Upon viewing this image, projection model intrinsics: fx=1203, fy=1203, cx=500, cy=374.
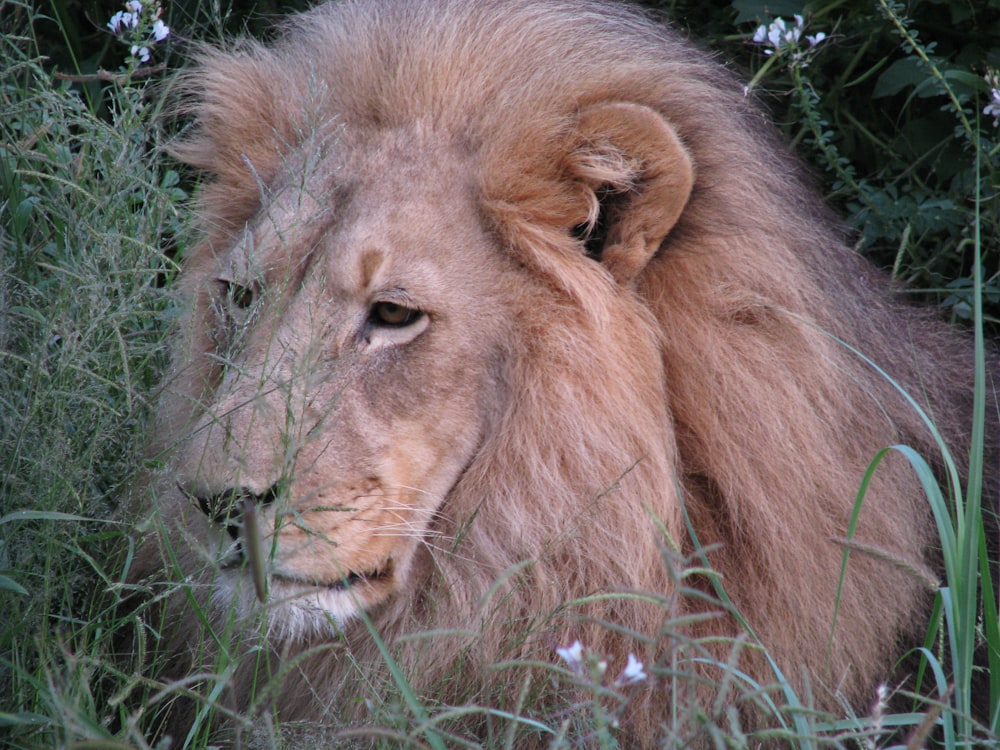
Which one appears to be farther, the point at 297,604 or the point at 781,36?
the point at 781,36

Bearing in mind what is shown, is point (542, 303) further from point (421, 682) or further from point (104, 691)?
point (104, 691)

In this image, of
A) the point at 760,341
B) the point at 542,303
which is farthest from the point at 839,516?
the point at 542,303

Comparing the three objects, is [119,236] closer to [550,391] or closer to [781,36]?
[550,391]

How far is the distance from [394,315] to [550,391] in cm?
38

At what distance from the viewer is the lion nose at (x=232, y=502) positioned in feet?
7.42

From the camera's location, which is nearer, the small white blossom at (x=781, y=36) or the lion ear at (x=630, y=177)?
the lion ear at (x=630, y=177)

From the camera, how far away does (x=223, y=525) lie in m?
2.30

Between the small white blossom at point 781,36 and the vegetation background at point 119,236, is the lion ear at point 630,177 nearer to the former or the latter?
the vegetation background at point 119,236

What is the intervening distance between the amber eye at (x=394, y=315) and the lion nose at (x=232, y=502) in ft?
1.56

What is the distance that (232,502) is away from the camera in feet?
7.43

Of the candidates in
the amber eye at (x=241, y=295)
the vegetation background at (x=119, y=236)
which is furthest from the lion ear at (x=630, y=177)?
the amber eye at (x=241, y=295)

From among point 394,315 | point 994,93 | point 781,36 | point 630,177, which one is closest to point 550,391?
point 394,315

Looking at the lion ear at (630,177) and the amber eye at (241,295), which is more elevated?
the lion ear at (630,177)

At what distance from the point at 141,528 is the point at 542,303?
38.7 inches
